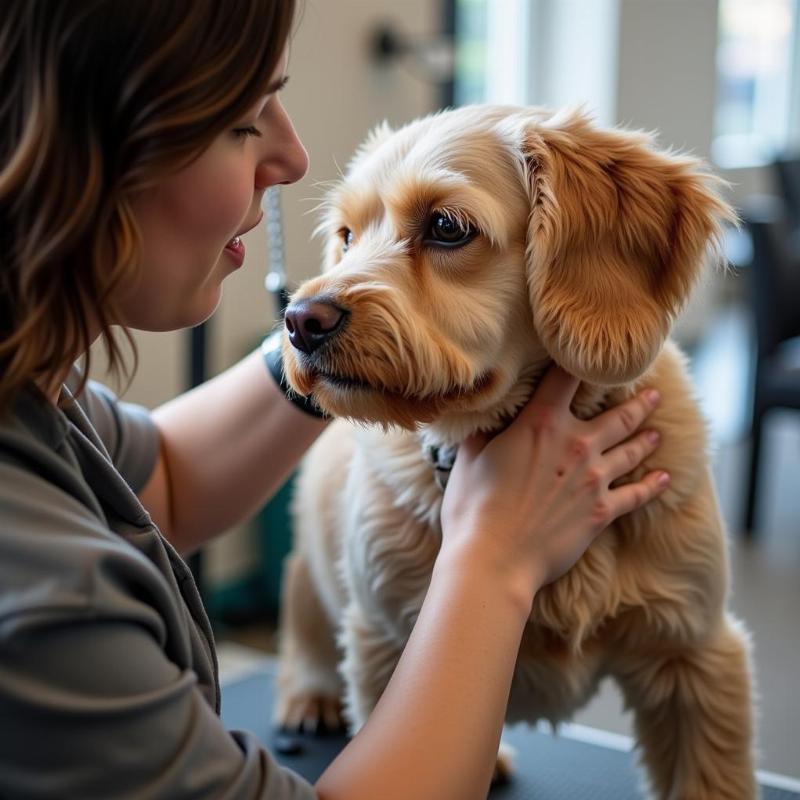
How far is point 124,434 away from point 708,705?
0.65 metres

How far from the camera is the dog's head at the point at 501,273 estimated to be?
0.84m

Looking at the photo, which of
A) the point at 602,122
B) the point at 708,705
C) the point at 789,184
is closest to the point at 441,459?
the point at 708,705

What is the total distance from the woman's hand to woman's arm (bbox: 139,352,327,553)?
9.2 inches

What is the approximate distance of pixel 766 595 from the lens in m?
2.29

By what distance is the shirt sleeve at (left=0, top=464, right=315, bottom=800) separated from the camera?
0.51 m

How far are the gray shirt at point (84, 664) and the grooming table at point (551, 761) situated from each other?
1.77 feet

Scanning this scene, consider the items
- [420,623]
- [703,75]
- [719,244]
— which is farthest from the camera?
[703,75]

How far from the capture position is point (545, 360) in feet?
3.06

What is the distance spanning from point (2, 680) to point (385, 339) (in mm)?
426

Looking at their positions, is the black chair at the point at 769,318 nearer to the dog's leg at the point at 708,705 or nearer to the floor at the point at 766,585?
the floor at the point at 766,585

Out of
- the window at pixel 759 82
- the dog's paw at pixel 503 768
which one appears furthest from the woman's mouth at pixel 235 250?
the window at pixel 759 82

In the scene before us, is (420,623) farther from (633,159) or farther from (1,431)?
(633,159)

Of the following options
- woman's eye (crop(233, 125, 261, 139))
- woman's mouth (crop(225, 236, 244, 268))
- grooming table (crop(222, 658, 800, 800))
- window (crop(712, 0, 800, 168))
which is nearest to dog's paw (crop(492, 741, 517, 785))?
grooming table (crop(222, 658, 800, 800))

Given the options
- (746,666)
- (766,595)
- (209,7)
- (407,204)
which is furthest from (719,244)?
(766,595)
